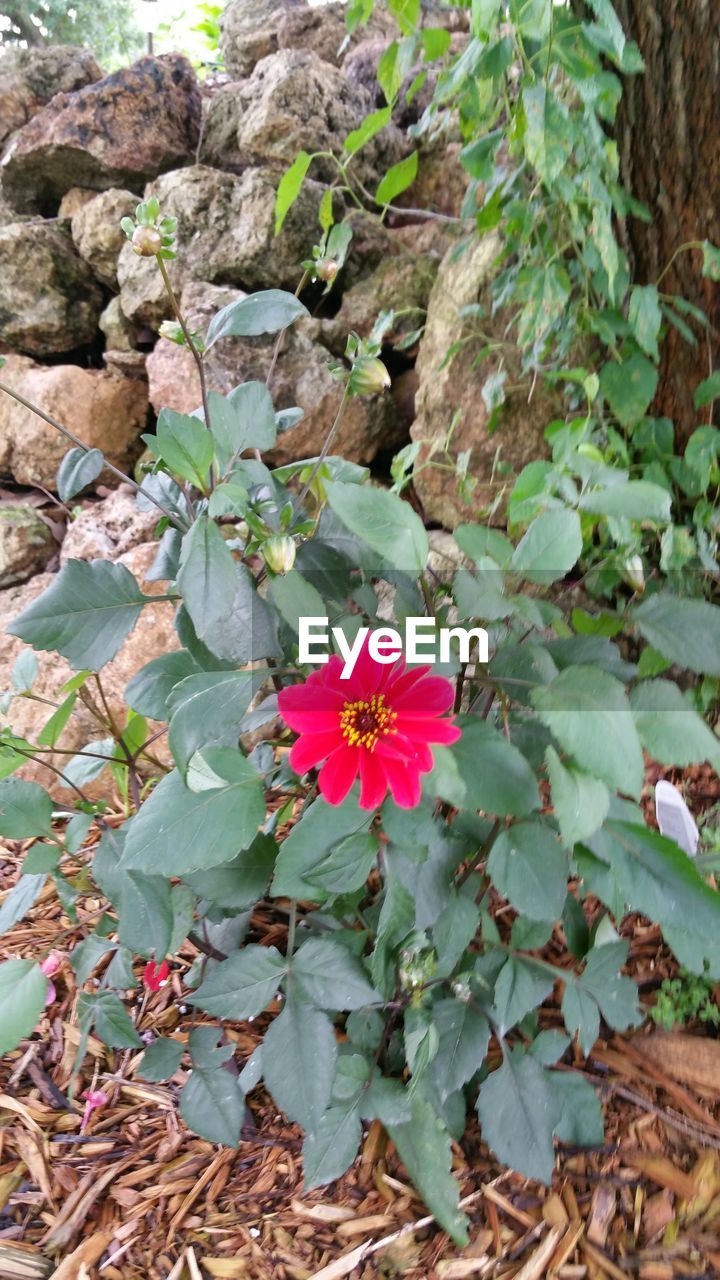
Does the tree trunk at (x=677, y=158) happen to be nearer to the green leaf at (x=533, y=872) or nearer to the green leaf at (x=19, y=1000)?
the green leaf at (x=533, y=872)

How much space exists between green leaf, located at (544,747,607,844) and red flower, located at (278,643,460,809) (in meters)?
0.08

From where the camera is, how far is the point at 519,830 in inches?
25.9

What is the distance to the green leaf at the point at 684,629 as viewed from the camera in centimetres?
67

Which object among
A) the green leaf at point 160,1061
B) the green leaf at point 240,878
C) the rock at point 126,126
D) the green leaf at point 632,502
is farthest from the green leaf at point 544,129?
the rock at point 126,126

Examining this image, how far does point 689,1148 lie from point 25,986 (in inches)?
25.8

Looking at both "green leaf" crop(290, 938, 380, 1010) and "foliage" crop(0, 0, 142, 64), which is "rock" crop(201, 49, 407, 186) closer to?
"foliage" crop(0, 0, 142, 64)

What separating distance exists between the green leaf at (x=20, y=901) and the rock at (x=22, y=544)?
0.94m

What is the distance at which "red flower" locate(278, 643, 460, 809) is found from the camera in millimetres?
564

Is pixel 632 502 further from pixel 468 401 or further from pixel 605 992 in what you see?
pixel 468 401

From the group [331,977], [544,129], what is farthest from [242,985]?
[544,129]

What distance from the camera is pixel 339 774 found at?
583 mm

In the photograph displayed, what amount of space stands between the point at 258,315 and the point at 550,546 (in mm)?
330

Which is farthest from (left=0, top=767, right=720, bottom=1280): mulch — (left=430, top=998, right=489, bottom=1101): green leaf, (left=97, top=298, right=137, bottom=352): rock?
(left=97, top=298, right=137, bottom=352): rock

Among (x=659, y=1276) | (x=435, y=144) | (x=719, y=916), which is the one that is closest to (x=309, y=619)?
(x=719, y=916)
